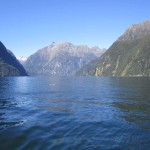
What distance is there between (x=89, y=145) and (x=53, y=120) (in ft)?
44.1

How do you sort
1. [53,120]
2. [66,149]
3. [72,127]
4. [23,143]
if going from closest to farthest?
[66,149] → [23,143] → [72,127] → [53,120]

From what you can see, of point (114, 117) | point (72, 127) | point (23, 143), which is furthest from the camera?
point (114, 117)

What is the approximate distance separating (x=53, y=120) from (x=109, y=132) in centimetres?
1009

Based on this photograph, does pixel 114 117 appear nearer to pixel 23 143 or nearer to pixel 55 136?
pixel 55 136

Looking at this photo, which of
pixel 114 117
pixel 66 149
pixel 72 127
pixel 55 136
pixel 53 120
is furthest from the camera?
pixel 114 117

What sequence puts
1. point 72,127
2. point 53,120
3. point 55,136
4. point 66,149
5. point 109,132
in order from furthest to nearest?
point 53,120, point 72,127, point 109,132, point 55,136, point 66,149

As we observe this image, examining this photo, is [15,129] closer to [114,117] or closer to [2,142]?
[2,142]

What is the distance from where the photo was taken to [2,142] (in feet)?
90.3

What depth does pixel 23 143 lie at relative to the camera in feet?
89.7

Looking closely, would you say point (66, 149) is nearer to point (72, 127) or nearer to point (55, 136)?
point (55, 136)

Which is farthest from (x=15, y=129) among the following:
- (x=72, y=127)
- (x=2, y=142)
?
(x=72, y=127)

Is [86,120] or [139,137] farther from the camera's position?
[86,120]

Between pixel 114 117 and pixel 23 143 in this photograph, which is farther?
pixel 114 117

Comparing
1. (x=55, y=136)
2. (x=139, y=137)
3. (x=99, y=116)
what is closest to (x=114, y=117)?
(x=99, y=116)
